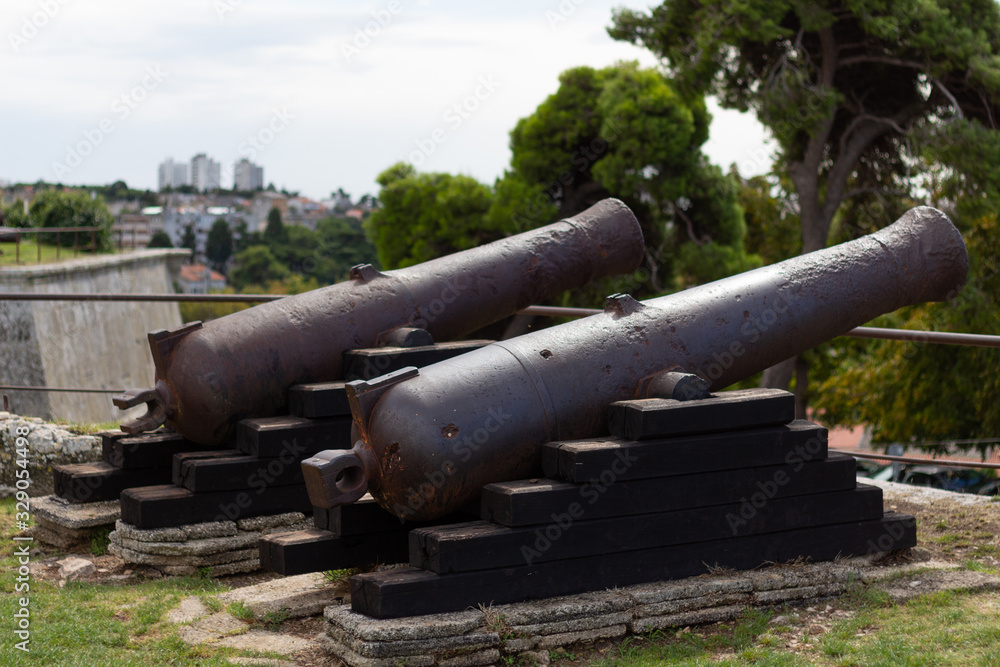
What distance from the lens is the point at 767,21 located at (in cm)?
1700

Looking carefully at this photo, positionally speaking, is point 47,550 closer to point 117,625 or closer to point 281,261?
Answer: point 117,625

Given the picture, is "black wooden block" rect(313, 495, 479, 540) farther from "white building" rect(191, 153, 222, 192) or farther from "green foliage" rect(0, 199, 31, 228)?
"white building" rect(191, 153, 222, 192)

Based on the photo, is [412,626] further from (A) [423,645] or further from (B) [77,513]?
(B) [77,513]

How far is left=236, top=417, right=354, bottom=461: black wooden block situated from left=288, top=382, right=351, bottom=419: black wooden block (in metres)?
0.03

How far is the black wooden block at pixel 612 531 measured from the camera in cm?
326

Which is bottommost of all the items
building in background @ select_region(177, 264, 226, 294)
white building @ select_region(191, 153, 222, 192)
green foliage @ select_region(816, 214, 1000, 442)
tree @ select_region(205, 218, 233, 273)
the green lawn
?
green foliage @ select_region(816, 214, 1000, 442)

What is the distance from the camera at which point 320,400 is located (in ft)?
15.1

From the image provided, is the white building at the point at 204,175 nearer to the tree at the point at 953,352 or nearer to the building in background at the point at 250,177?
the building in background at the point at 250,177

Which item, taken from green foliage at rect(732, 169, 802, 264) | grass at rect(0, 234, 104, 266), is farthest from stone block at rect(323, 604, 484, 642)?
grass at rect(0, 234, 104, 266)

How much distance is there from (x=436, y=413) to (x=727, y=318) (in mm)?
1278

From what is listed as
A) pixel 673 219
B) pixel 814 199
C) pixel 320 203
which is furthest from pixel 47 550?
pixel 320 203

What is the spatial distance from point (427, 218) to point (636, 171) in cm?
607

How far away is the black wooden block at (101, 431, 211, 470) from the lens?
489 centimetres

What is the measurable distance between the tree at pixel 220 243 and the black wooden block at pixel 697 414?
8778 centimetres
